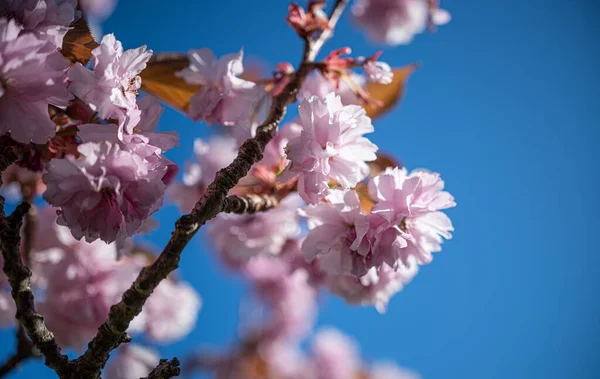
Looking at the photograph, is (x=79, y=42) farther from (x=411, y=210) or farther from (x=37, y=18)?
(x=411, y=210)

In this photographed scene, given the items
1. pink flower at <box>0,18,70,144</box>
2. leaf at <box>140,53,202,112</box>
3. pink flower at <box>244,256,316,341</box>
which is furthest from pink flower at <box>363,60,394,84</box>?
pink flower at <box>244,256,316,341</box>

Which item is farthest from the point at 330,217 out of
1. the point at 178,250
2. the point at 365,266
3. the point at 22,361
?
the point at 22,361

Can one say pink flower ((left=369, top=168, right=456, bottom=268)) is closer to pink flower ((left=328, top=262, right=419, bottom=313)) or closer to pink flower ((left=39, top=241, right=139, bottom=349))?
pink flower ((left=328, top=262, right=419, bottom=313))

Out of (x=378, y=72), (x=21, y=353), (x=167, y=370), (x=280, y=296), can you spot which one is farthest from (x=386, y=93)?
(x=280, y=296)

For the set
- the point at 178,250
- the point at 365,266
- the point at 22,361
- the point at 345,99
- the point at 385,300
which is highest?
the point at 345,99

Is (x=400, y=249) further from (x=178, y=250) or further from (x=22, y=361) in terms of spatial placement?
(x=22, y=361)

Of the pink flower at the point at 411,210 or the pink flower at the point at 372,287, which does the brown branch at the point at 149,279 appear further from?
the pink flower at the point at 372,287

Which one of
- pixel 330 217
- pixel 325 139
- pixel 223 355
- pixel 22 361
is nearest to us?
pixel 325 139
